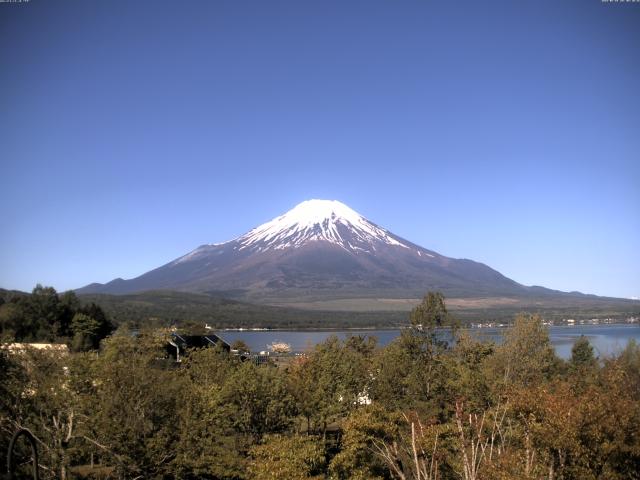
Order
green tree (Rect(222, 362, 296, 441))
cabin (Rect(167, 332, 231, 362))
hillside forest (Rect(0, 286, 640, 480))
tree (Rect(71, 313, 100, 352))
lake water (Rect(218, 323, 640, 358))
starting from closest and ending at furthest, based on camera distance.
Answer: hillside forest (Rect(0, 286, 640, 480))
green tree (Rect(222, 362, 296, 441))
cabin (Rect(167, 332, 231, 362))
tree (Rect(71, 313, 100, 352))
lake water (Rect(218, 323, 640, 358))

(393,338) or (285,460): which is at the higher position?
(285,460)

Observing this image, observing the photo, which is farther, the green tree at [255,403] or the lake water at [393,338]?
the lake water at [393,338]

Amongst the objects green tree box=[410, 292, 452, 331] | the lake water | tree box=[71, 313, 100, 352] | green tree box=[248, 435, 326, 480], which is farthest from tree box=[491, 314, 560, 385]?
tree box=[71, 313, 100, 352]

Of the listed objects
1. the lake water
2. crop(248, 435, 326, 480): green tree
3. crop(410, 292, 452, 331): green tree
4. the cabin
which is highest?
crop(410, 292, 452, 331): green tree

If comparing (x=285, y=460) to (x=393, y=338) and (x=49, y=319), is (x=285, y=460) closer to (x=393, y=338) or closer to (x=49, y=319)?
(x=49, y=319)

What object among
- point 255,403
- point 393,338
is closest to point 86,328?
point 393,338

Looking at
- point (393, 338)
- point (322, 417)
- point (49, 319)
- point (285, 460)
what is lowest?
point (393, 338)

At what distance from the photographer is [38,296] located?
2141 inches

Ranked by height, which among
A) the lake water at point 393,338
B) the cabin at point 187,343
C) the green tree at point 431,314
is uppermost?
the green tree at point 431,314

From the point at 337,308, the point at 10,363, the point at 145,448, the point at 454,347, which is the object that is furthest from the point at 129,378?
the point at 337,308

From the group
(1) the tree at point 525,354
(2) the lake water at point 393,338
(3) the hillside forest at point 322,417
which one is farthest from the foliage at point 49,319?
(1) the tree at point 525,354

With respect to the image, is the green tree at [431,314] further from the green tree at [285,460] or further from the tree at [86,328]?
the tree at [86,328]

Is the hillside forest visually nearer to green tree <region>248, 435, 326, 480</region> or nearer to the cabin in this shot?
green tree <region>248, 435, 326, 480</region>

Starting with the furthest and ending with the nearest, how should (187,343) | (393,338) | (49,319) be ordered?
1. (393,338)
2. (49,319)
3. (187,343)
